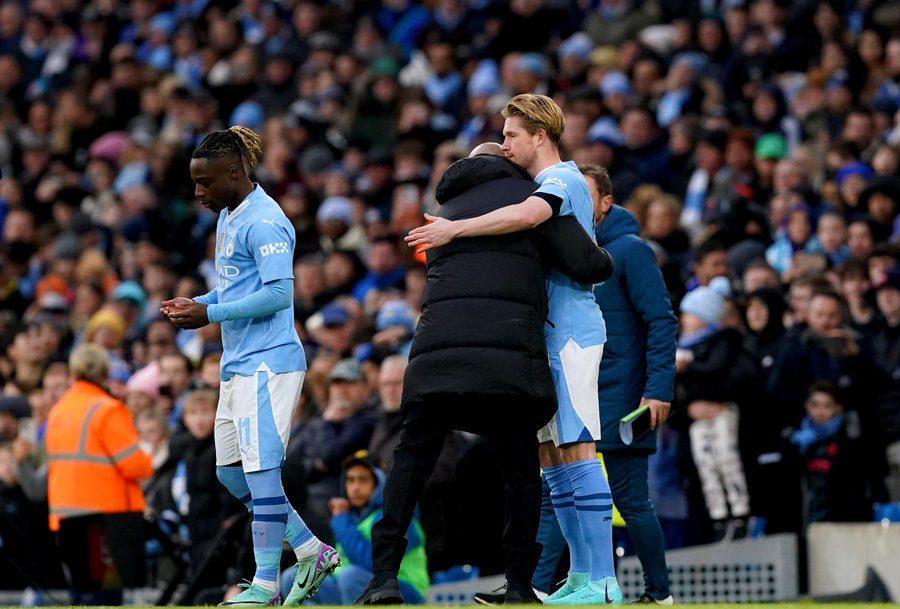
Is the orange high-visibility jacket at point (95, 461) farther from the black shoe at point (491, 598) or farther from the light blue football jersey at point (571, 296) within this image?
the light blue football jersey at point (571, 296)

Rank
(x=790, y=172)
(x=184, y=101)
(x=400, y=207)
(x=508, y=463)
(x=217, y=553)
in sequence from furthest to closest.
A: (x=184, y=101)
(x=400, y=207)
(x=790, y=172)
(x=217, y=553)
(x=508, y=463)

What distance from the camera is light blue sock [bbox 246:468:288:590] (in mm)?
7113

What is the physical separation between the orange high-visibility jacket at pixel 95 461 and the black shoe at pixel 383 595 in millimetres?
3815

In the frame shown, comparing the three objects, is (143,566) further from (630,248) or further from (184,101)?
(184,101)

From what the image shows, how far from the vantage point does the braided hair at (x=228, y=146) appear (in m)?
7.35

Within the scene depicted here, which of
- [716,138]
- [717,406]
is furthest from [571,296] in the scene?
[716,138]

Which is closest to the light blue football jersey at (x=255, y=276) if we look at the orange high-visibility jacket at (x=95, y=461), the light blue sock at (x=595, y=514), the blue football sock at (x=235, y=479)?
the blue football sock at (x=235, y=479)

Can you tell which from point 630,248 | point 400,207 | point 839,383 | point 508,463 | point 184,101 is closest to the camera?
point 508,463

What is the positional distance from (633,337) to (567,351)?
94 cm

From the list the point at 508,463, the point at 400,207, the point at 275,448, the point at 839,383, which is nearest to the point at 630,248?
the point at 508,463

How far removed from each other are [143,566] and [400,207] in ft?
19.9

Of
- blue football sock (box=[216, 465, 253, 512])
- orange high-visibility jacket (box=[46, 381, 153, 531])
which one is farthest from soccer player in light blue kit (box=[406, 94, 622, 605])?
orange high-visibility jacket (box=[46, 381, 153, 531])

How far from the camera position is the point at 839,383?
1076 centimetres

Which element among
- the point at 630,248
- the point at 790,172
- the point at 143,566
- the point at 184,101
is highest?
the point at 184,101
